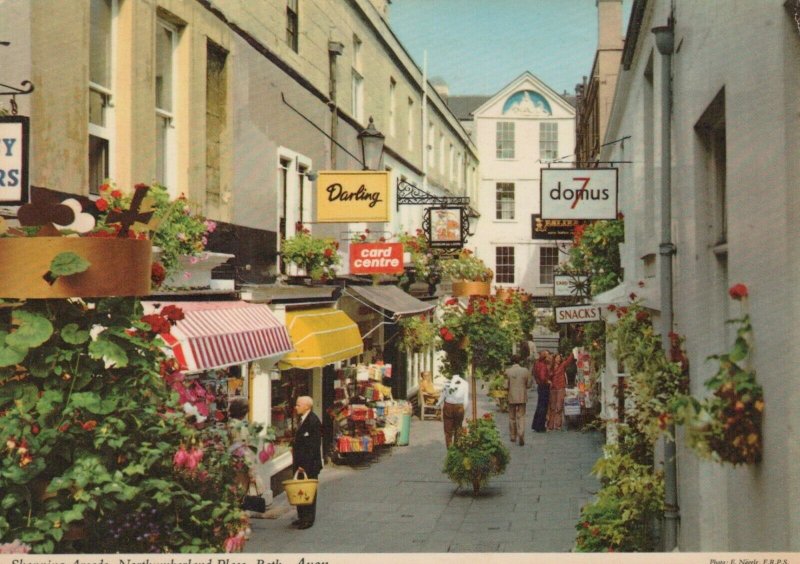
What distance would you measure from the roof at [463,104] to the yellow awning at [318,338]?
15613 mm

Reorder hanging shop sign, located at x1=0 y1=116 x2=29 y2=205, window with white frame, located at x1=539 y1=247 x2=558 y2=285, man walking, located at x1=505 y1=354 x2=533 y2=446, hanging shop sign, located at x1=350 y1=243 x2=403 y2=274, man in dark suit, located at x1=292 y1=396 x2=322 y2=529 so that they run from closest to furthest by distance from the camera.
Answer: hanging shop sign, located at x1=0 y1=116 x2=29 y2=205
man in dark suit, located at x1=292 y1=396 x2=322 y2=529
hanging shop sign, located at x1=350 y1=243 x2=403 y2=274
man walking, located at x1=505 y1=354 x2=533 y2=446
window with white frame, located at x1=539 y1=247 x2=558 y2=285

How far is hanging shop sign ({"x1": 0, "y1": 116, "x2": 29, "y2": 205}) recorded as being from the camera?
513 cm

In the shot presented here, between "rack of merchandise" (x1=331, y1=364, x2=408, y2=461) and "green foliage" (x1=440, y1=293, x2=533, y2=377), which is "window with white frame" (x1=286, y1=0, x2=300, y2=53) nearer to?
"green foliage" (x1=440, y1=293, x2=533, y2=377)

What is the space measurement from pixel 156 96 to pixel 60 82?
1.88 meters

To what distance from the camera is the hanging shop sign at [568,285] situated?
14852mm

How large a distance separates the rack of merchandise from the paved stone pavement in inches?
Answer: 11.7

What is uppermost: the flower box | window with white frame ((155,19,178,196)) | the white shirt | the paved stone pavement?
window with white frame ((155,19,178,196))

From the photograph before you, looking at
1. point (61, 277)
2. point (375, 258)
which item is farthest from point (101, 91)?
point (375, 258)

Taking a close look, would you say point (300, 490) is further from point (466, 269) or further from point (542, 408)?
point (466, 269)

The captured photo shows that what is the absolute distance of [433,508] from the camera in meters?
9.91

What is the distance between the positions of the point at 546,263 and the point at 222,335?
62.7 ft

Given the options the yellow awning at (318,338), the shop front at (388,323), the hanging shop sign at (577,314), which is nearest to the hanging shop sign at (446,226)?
the shop front at (388,323)

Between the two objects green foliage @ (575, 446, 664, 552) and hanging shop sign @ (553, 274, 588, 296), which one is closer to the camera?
green foliage @ (575, 446, 664, 552)

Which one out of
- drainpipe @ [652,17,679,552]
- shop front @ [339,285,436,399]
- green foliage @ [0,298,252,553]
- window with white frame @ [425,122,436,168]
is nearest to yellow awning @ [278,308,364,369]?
shop front @ [339,285,436,399]
